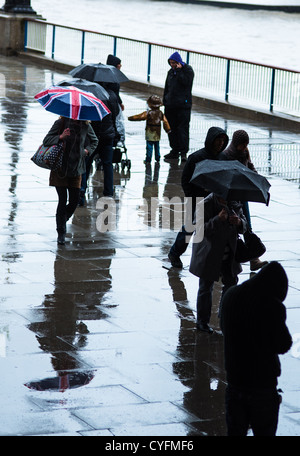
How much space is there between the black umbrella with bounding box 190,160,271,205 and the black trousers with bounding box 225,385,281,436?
8.53ft

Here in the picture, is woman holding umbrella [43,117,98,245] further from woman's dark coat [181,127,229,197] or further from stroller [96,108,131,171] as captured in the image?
stroller [96,108,131,171]

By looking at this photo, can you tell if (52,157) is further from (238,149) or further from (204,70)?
(204,70)

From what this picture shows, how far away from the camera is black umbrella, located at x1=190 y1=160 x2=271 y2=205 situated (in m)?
8.06

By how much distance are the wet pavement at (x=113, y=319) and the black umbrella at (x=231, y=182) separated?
51.7 inches

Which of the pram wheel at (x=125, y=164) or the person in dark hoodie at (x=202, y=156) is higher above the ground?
the person in dark hoodie at (x=202, y=156)

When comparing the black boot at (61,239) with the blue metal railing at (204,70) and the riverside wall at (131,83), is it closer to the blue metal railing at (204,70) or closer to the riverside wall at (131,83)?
the riverside wall at (131,83)

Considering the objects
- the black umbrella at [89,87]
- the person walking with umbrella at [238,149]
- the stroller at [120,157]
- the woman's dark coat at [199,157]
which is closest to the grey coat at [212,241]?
the woman's dark coat at [199,157]

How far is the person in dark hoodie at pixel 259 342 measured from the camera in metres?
5.62

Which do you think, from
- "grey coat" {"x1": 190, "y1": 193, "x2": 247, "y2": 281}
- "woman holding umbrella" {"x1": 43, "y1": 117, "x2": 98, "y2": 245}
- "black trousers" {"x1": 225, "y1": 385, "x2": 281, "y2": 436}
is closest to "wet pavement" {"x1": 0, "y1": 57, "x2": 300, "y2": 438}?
"woman holding umbrella" {"x1": 43, "y1": 117, "x2": 98, "y2": 245}

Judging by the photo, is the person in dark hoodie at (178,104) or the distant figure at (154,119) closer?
the distant figure at (154,119)

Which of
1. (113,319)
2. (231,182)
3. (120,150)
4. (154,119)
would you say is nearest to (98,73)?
(120,150)

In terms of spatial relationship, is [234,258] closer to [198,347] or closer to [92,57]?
[198,347]

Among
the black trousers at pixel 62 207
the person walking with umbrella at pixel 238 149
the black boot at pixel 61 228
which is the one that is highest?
the person walking with umbrella at pixel 238 149
